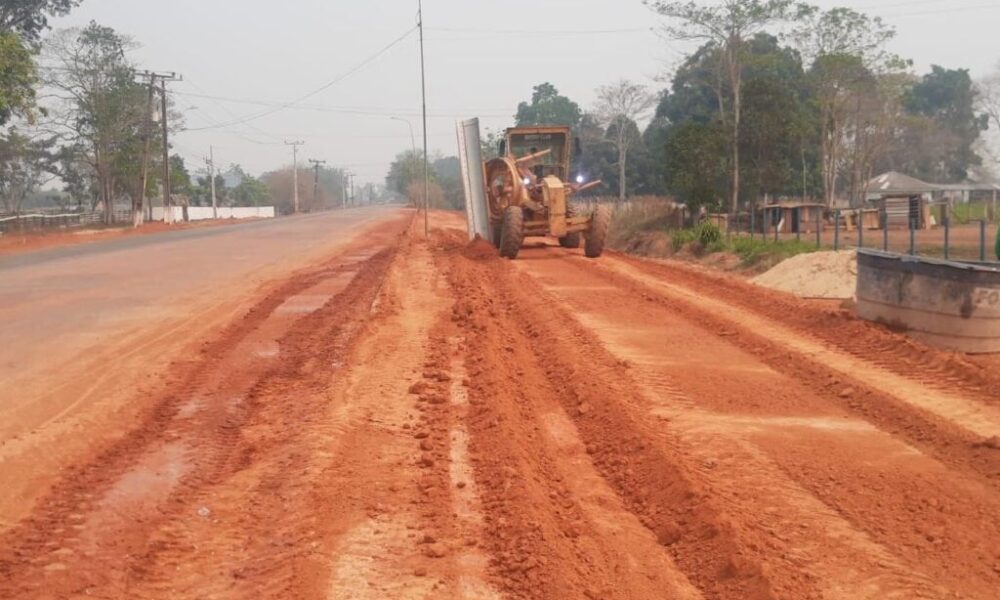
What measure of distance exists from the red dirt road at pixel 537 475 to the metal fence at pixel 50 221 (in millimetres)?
41259

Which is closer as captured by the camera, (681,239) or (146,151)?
(681,239)

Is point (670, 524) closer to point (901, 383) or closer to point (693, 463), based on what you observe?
point (693, 463)

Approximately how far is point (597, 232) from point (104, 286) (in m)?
10.8

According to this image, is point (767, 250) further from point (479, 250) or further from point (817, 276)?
point (479, 250)

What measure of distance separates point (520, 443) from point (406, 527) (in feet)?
5.48

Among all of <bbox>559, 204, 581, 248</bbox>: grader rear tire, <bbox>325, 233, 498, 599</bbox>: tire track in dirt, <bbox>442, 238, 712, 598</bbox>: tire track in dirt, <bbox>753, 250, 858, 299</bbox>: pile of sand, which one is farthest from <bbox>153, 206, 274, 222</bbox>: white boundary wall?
<bbox>442, 238, 712, 598</bbox>: tire track in dirt

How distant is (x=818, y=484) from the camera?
5.62m

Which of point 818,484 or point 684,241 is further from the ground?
point 684,241

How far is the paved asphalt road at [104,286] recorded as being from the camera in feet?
36.7

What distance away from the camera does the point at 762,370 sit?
897cm

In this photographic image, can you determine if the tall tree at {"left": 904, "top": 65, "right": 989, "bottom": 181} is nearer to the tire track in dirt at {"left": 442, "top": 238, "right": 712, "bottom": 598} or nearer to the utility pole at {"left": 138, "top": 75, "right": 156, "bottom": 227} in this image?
the utility pole at {"left": 138, "top": 75, "right": 156, "bottom": 227}

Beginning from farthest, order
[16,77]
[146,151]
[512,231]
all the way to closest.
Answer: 1. [146,151]
2. [16,77]
3. [512,231]

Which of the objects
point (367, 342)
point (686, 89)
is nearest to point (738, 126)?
point (686, 89)

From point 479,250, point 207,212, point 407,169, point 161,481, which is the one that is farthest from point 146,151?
point 407,169
